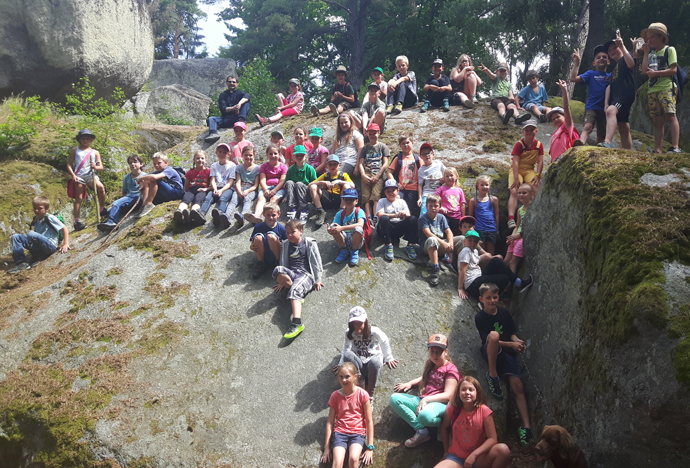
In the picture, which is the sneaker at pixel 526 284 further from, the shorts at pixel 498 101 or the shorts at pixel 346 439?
the shorts at pixel 498 101

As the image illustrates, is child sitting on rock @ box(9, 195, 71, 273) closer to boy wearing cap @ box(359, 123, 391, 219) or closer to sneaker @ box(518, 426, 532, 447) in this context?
boy wearing cap @ box(359, 123, 391, 219)

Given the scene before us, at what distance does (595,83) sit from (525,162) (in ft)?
6.01

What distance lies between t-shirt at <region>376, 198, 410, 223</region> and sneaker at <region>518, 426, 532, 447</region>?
4.16m

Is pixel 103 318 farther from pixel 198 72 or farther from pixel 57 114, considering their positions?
pixel 198 72

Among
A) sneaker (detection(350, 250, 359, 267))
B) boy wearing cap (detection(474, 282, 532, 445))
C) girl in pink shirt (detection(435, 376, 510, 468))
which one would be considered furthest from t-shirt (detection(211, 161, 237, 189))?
girl in pink shirt (detection(435, 376, 510, 468))

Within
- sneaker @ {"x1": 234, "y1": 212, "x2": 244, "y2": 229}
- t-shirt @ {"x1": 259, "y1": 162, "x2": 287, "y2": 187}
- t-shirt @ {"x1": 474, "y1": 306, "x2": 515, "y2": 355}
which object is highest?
t-shirt @ {"x1": 259, "y1": 162, "x2": 287, "y2": 187}

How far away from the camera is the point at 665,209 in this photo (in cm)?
541

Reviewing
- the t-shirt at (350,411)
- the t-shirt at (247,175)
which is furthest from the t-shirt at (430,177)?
the t-shirt at (350,411)

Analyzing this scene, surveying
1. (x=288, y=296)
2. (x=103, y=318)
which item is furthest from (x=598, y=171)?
(x=103, y=318)

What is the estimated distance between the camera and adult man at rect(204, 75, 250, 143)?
→ 14.3 metres

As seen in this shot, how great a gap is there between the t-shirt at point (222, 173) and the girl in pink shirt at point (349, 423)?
5994 mm

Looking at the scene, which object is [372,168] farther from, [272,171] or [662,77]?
[662,77]

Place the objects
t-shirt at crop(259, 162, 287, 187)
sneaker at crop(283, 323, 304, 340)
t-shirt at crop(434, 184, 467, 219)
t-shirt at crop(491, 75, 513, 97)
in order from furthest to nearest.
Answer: t-shirt at crop(491, 75, 513, 97)
t-shirt at crop(259, 162, 287, 187)
t-shirt at crop(434, 184, 467, 219)
sneaker at crop(283, 323, 304, 340)

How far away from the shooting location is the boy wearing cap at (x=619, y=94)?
8.09 metres
